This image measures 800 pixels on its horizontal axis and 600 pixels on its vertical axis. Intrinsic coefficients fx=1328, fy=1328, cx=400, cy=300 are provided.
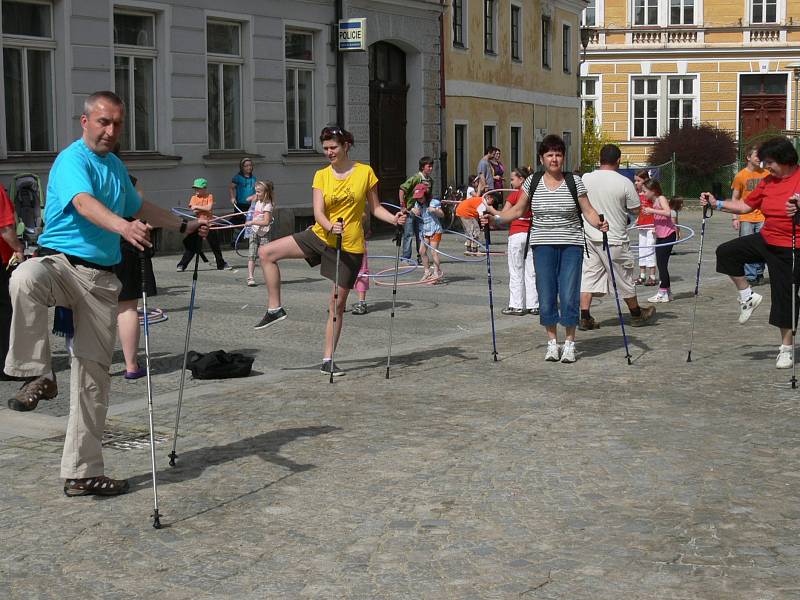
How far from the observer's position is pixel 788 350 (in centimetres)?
1077

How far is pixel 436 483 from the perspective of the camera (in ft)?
23.3

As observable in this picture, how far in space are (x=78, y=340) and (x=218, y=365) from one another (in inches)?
149

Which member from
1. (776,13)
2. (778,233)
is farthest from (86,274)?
(776,13)

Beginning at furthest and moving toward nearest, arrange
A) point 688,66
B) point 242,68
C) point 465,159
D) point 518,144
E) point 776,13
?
1. point 688,66
2. point 776,13
3. point 518,144
4. point 465,159
5. point 242,68

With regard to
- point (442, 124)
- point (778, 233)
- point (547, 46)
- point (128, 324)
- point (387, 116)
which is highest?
point (547, 46)

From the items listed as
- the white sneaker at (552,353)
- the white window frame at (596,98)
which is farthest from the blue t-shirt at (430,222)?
the white window frame at (596,98)

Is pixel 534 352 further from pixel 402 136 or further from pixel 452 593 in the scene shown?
pixel 402 136

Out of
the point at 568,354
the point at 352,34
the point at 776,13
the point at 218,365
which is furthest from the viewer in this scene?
the point at 776,13

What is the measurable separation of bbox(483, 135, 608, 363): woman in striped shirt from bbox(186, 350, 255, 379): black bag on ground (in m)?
2.43

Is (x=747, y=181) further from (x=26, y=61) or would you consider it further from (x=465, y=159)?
(x=465, y=159)

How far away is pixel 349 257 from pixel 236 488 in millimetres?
4059

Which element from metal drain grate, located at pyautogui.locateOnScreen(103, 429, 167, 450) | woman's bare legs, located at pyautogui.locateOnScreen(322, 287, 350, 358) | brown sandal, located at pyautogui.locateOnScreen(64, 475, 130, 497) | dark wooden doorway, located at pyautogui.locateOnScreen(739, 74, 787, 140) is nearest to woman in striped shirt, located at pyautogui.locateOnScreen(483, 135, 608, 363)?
woman's bare legs, located at pyautogui.locateOnScreen(322, 287, 350, 358)

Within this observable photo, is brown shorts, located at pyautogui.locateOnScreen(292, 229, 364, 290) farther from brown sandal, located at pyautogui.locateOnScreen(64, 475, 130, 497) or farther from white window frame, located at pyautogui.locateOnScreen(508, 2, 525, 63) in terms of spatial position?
white window frame, located at pyautogui.locateOnScreen(508, 2, 525, 63)

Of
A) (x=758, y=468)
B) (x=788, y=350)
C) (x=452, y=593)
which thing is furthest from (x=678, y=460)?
(x=788, y=350)
